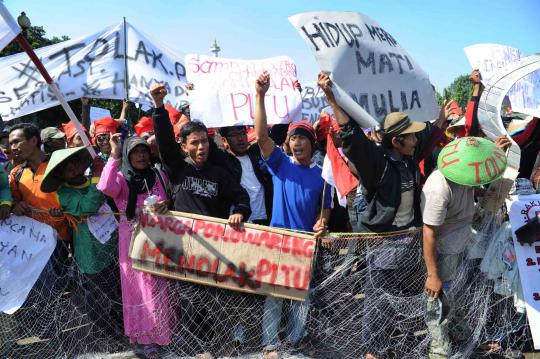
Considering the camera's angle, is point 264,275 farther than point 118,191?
No

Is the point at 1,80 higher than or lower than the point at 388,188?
higher

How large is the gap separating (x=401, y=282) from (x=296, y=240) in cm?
87

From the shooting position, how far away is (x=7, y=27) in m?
3.74

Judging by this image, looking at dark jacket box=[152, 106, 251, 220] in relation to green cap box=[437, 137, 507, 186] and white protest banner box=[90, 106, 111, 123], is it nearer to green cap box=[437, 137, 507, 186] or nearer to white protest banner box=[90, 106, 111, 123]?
green cap box=[437, 137, 507, 186]

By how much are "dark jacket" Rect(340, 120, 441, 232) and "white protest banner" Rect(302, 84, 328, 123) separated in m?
3.34

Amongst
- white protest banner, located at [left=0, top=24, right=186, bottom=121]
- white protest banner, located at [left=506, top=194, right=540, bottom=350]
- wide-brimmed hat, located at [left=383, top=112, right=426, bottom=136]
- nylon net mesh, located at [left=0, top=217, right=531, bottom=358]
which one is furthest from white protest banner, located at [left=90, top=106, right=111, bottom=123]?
white protest banner, located at [left=506, top=194, right=540, bottom=350]

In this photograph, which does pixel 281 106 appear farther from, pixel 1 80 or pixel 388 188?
pixel 1 80

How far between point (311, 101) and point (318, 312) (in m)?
3.94

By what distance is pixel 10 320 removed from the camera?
3941 millimetres

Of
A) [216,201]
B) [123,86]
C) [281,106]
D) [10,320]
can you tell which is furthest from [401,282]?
[123,86]

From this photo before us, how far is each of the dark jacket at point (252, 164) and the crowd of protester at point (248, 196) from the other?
12 mm

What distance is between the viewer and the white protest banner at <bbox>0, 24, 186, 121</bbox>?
16.8ft

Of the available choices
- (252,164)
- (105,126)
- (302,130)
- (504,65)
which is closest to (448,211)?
(302,130)

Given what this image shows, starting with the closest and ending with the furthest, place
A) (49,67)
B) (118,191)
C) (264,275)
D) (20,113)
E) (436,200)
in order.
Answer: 1. (436,200)
2. (264,275)
3. (118,191)
4. (20,113)
5. (49,67)
